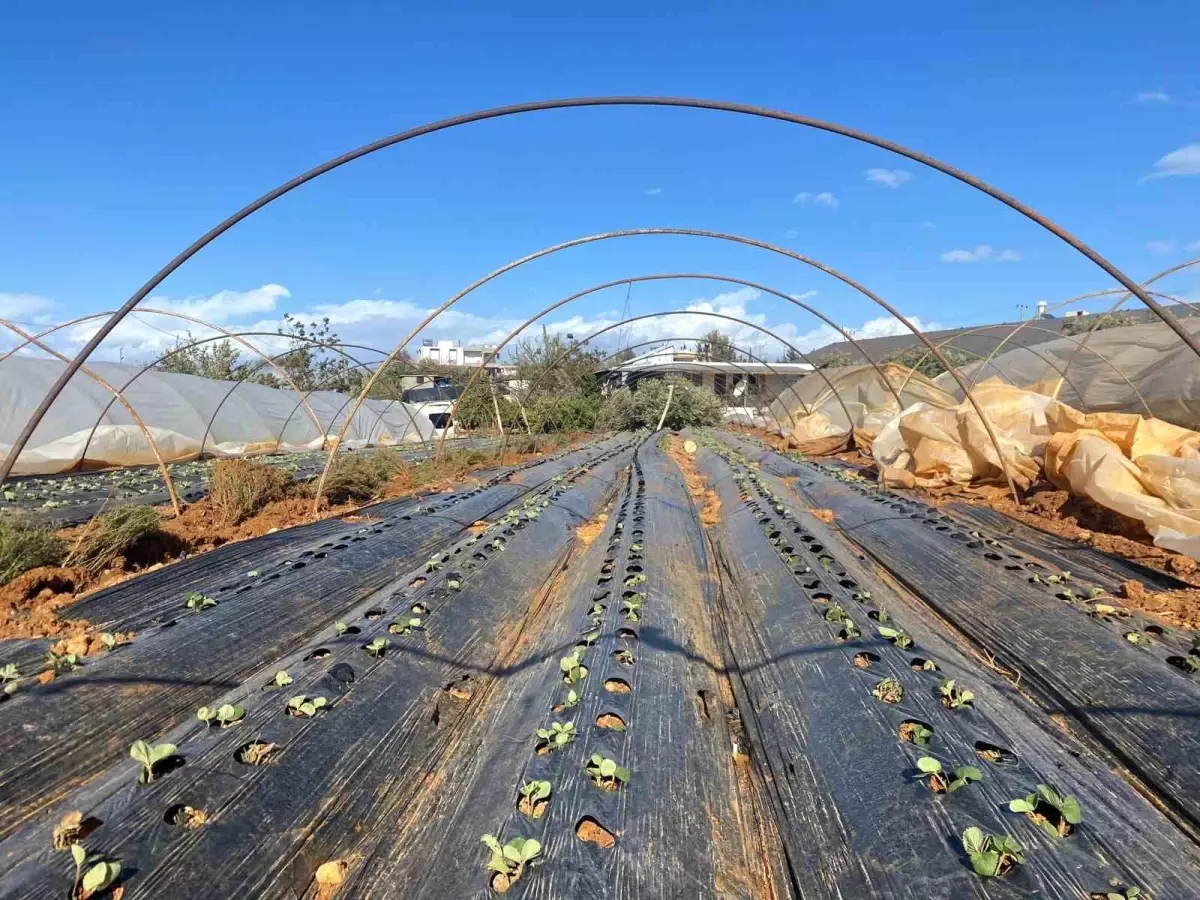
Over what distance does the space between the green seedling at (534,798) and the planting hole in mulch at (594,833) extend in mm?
151

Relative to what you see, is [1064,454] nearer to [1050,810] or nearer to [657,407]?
[1050,810]

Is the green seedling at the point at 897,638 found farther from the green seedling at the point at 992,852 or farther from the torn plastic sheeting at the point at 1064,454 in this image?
the torn plastic sheeting at the point at 1064,454

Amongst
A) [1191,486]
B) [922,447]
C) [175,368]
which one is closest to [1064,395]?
[922,447]

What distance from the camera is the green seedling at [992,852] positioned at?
2023mm

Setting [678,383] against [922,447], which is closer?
[922,447]

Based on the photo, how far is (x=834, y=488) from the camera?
10.2 meters

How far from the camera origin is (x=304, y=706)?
310 cm

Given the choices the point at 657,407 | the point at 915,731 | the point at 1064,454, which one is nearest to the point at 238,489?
the point at 915,731

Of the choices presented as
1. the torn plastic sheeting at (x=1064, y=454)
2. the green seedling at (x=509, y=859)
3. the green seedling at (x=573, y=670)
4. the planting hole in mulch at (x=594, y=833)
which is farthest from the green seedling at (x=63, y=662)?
the torn plastic sheeting at (x=1064, y=454)

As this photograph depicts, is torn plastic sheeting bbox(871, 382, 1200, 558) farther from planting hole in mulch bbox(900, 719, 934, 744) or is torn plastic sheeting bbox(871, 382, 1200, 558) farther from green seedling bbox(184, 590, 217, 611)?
green seedling bbox(184, 590, 217, 611)

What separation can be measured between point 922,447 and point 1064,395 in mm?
6145

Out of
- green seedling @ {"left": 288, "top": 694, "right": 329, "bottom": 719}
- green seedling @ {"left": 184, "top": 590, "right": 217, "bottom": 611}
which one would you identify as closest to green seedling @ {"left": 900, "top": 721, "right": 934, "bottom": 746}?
green seedling @ {"left": 288, "top": 694, "right": 329, "bottom": 719}

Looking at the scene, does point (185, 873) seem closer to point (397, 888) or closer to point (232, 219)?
point (397, 888)

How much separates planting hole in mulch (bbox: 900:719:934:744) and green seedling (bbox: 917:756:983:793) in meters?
0.19
